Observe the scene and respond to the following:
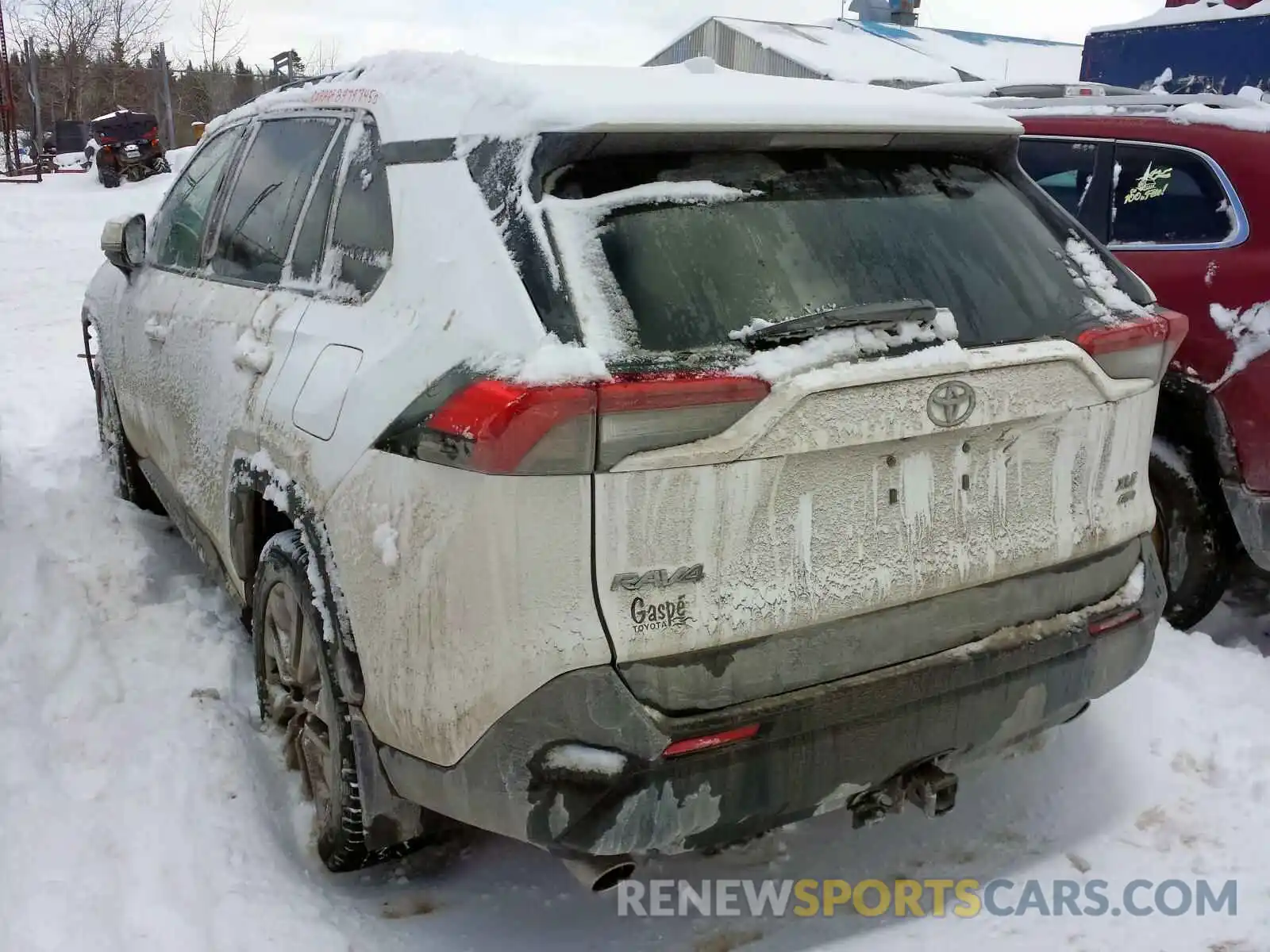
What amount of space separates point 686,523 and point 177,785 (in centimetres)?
178

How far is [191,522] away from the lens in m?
3.75

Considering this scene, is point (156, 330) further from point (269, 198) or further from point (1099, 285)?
point (1099, 285)

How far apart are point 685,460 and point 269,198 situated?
1975 mm

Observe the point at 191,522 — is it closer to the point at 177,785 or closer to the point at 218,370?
the point at 218,370

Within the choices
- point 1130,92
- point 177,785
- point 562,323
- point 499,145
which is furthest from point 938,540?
point 1130,92

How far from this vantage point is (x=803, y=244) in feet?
7.41

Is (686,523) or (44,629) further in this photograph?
(44,629)

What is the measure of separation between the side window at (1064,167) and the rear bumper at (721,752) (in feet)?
8.54

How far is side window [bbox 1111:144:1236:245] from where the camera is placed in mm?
3879

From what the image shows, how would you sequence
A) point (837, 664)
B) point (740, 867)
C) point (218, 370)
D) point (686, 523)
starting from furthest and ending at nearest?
point (218, 370)
point (740, 867)
point (837, 664)
point (686, 523)

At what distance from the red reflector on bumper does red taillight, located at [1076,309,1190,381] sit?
56 centimetres

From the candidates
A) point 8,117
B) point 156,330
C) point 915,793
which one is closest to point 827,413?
point 915,793

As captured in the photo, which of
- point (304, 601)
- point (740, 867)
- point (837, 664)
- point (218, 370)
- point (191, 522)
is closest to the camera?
point (837, 664)

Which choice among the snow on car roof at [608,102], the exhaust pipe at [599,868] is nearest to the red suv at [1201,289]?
the snow on car roof at [608,102]
